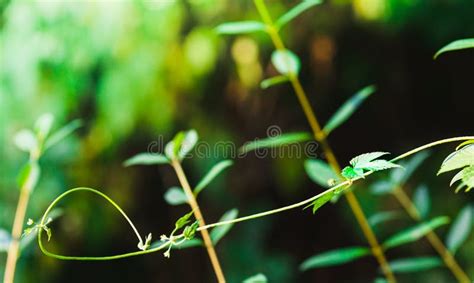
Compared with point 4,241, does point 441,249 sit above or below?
below

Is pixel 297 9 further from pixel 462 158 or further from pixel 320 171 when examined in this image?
pixel 462 158

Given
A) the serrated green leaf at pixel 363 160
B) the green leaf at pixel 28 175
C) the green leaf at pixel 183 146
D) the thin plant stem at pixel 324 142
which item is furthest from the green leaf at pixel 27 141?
the serrated green leaf at pixel 363 160

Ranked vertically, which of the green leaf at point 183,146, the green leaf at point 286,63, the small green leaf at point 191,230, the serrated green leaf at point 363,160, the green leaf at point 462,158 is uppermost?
the green leaf at point 286,63

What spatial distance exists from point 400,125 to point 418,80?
0.45 feet

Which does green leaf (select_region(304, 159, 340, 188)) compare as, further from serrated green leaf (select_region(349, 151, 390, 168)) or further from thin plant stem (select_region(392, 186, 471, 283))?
serrated green leaf (select_region(349, 151, 390, 168))

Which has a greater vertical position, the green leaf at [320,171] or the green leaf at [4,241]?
the green leaf at [4,241]

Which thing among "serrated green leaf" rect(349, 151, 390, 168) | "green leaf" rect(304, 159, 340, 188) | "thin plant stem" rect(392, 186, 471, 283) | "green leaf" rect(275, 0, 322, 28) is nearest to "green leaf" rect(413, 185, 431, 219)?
"thin plant stem" rect(392, 186, 471, 283)

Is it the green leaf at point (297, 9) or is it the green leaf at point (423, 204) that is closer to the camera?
the green leaf at point (297, 9)

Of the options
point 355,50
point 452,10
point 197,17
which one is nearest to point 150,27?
point 197,17

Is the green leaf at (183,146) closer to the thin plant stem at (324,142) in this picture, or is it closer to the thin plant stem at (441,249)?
the thin plant stem at (324,142)

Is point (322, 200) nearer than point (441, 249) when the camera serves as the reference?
Yes

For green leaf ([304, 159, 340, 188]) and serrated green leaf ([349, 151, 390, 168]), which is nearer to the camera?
serrated green leaf ([349, 151, 390, 168])

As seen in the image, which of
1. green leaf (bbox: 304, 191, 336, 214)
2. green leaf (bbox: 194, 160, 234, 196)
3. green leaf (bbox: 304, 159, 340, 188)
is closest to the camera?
green leaf (bbox: 304, 191, 336, 214)

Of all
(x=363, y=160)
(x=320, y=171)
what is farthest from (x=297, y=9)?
(x=363, y=160)
